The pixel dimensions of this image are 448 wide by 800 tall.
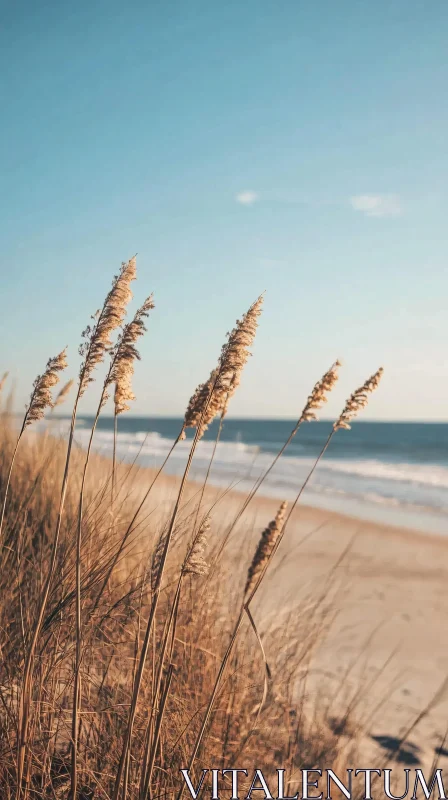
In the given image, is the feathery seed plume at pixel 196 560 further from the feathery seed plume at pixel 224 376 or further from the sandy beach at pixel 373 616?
the sandy beach at pixel 373 616

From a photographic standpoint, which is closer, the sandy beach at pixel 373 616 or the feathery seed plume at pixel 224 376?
the feathery seed plume at pixel 224 376

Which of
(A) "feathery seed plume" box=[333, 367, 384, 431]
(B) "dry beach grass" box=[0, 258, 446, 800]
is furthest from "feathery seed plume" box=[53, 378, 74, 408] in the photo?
(A) "feathery seed plume" box=[333, 367, 384, 431]

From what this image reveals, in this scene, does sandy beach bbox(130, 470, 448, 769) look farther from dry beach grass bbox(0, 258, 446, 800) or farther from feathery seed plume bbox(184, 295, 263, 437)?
feathery seed plume bbox(184, 295, 263, 437)

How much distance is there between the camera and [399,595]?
8.30 meters

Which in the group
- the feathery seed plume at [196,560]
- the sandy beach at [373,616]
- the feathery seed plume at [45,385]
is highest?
the feathery seed plume at [45,385]

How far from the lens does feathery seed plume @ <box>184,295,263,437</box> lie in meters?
1.54

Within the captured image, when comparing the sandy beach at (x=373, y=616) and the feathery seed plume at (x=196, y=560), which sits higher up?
the feathery seed plume at (x=196, y=560)

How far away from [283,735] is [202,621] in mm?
651

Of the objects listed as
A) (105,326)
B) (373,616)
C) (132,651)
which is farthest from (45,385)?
(373,616)

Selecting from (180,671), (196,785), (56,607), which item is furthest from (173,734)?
(56,607)

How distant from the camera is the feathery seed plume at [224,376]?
5.07 ft

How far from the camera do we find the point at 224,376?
1.57m

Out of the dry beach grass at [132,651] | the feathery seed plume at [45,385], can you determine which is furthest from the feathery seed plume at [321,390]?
the feathery seed plume at [45,385]

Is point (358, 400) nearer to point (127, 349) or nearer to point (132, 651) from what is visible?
point (127, 349)
